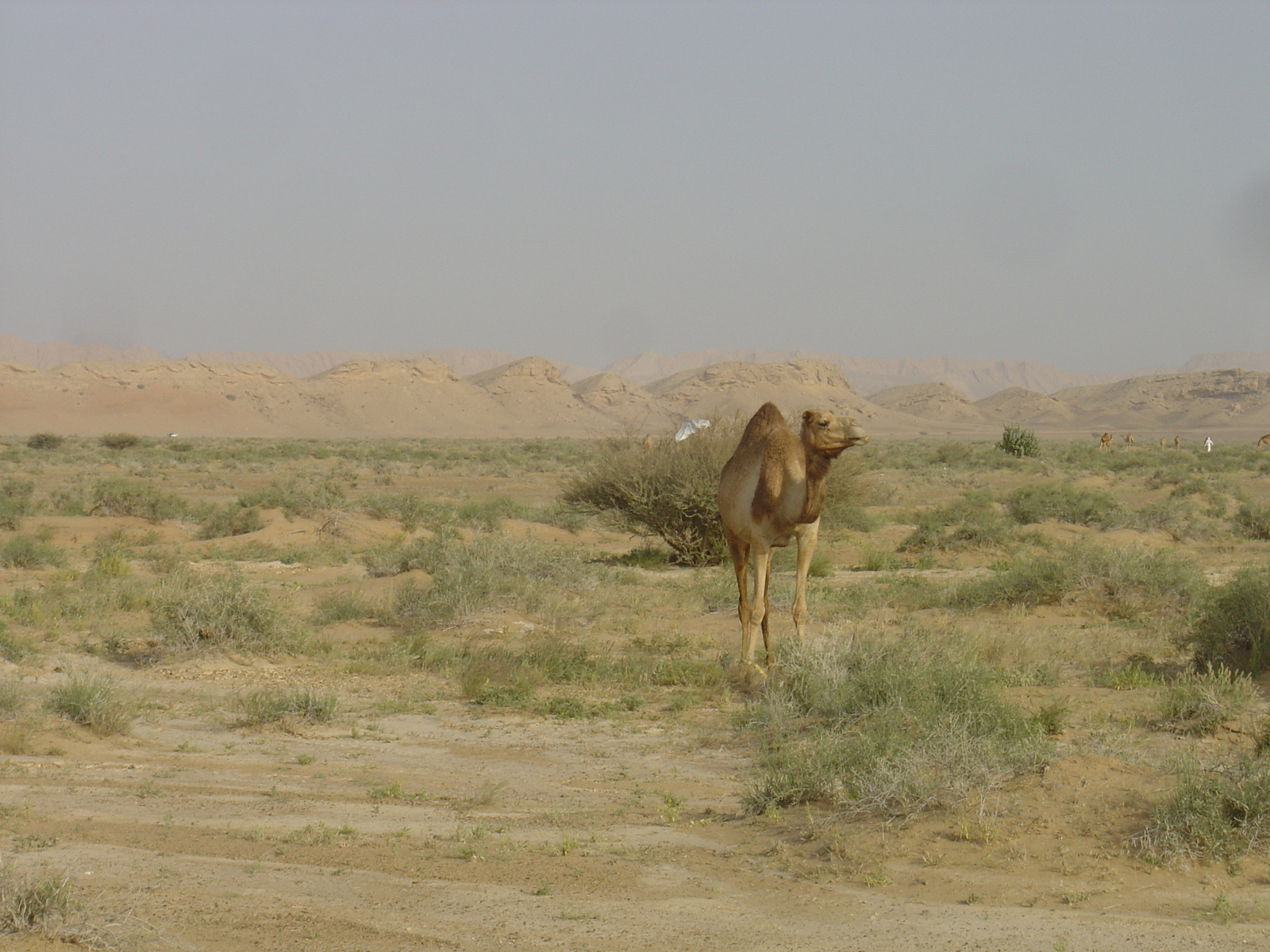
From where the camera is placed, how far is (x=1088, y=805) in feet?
18.8

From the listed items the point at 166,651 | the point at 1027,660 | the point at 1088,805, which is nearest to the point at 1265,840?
the point at 1088,805

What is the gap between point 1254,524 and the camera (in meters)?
21.9

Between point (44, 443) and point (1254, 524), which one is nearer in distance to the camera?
point (1254, 524)

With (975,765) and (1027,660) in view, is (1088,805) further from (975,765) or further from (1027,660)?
(1027,660)

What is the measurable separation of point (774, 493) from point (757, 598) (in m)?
0.97

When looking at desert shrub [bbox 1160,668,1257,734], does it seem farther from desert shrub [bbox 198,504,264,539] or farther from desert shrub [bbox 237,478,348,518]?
desert shrub [bbox 237,478,348,518]

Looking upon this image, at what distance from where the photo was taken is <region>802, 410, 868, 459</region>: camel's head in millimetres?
9078

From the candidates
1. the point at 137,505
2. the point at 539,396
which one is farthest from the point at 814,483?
the point at 539,396

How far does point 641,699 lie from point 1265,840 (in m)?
5.12

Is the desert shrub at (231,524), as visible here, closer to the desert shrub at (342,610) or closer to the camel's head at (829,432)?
the desert shrub at (342,610)

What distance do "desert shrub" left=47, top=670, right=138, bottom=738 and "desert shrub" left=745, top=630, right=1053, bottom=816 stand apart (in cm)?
470

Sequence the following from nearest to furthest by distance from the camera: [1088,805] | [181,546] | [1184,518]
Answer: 1. [1088,805]
2. [181,546]
3. [1184,518]

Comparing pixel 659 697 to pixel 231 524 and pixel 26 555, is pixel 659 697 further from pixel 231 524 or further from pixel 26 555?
pixel 231 524

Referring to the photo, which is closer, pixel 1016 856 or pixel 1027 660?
pixel 1016 856
